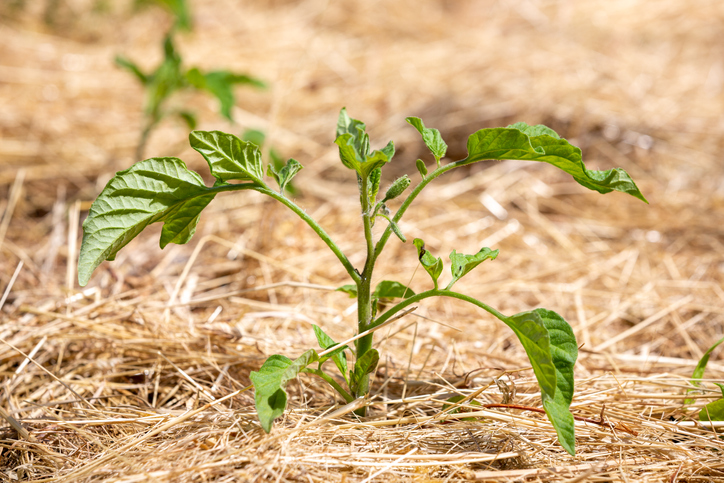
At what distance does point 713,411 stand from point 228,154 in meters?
1.07

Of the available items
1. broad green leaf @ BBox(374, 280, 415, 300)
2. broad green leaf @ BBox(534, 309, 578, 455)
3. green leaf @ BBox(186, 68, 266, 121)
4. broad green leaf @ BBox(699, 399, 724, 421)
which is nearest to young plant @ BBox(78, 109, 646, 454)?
broad green leaf @ BBox(534, 309, 578, 455)

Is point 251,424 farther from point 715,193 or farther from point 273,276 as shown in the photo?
point 715,193

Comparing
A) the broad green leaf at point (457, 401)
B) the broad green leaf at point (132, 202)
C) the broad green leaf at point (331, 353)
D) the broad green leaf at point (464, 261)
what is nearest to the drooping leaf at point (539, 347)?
the broad green leaf at point (464, 261)

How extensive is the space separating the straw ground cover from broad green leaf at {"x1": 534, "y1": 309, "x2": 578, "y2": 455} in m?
0.11

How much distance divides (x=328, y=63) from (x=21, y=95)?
2.09m

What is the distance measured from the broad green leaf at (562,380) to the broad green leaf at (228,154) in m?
0.56

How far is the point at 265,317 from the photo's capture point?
155cm

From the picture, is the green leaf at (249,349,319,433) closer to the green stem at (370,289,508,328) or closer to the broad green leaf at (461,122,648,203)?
the green stem at (370,289,508,328)

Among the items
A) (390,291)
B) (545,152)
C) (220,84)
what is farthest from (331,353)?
(220,84)

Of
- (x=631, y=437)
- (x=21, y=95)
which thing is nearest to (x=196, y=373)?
(x=631, y=437)

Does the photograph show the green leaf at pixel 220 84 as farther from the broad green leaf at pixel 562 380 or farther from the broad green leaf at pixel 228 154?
the broad green leaf at pixel 562 380

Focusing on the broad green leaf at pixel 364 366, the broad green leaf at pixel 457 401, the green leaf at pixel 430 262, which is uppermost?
the green leaf at pixel 430 262

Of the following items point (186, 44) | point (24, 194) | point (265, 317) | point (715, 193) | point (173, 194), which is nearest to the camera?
point (173, 194)

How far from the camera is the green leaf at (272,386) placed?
804 millimetres
